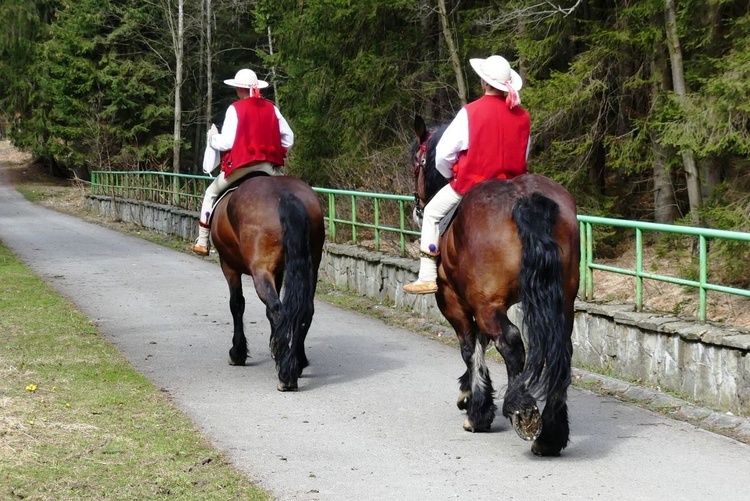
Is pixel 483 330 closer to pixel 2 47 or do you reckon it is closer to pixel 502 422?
pixel 502 422

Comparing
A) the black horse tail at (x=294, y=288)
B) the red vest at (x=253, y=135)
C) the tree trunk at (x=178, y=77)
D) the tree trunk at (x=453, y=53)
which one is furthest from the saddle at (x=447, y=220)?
the tree trunk at (x=178, y=77)

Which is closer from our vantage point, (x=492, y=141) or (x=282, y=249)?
(x=492, y=141)

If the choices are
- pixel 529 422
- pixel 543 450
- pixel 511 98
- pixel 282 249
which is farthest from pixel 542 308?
pixel 282 249

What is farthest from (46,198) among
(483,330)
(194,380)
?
(483,330)

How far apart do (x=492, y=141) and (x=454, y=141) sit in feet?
0.85

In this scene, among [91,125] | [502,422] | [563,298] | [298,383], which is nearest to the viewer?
[563,298]

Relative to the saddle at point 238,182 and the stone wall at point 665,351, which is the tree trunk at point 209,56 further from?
the saddle at point 238,182

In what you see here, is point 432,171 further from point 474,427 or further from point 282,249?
point 282,249

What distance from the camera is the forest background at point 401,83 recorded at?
14555 millimetres

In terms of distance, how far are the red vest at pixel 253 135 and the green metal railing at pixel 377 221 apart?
297 centimetres

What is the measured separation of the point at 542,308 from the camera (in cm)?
657

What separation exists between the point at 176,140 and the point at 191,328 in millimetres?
28530

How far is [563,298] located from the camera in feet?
22.0

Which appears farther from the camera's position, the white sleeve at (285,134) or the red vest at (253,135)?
the white sleeve at (285,134)
